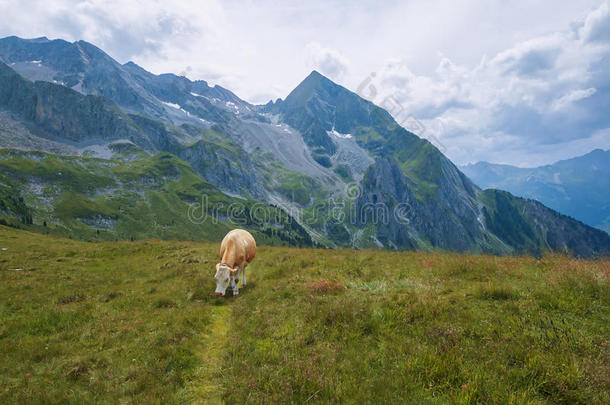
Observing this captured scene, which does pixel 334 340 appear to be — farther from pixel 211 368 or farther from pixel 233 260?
pixel 233 260

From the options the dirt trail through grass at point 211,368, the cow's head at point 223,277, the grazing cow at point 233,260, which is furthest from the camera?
the grazing cow at point 233,260

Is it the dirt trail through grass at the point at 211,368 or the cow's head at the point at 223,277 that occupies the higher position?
the cow's head at the point at 223,277

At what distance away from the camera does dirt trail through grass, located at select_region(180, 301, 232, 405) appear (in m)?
6.97

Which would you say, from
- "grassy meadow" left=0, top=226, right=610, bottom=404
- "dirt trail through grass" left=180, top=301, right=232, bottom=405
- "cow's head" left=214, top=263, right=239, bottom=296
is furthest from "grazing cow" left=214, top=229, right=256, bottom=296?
"dirt trail through grass" left=180, top=301, right=232, bottom=405

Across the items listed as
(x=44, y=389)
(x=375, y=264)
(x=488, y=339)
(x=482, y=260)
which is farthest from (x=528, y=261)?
(x=44, y=389)

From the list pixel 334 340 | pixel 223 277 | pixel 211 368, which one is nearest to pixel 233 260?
pixel 223 277

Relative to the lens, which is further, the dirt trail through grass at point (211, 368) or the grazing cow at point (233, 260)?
the grazing cow at point (233, 260)

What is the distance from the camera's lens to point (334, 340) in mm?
8273

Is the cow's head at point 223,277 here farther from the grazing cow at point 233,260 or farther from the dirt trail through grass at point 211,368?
the dirt trail through grass at point 211,368

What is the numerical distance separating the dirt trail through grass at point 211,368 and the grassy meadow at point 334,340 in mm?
50

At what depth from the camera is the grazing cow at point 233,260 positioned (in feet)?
48.2

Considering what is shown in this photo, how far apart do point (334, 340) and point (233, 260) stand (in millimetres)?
9345

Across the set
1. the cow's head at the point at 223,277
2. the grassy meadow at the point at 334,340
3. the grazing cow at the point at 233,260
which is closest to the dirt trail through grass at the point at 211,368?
the grassy meadow at the point at 334,340

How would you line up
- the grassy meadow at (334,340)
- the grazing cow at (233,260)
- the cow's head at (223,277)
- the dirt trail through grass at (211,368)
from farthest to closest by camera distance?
the grazing cow at (233,260) < the cow's head at (223,277) < the dirt trail through grass at (211,368) < the grassy meadow at (334,340)
